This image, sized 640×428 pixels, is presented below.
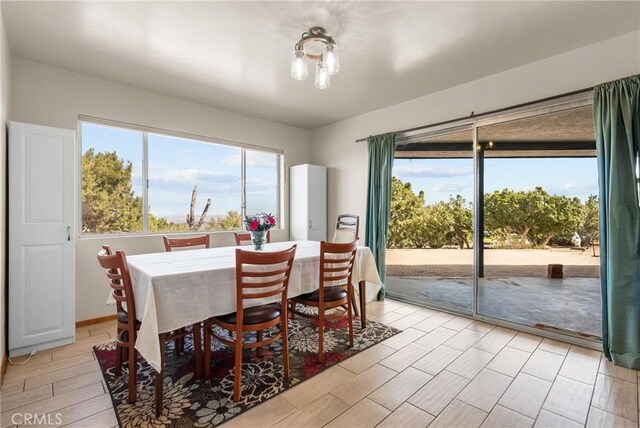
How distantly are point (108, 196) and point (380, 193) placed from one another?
3.29 metres

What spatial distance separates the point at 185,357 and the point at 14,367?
1.24 m

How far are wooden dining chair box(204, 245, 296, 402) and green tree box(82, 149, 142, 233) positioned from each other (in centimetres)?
214

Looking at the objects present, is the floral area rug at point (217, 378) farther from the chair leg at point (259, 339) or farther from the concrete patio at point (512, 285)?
the concrete patio at point (512, 285)

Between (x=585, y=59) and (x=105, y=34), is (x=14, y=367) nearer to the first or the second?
(x=105, y=34)

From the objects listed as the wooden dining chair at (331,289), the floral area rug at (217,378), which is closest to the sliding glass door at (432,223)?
the wooden dining chair at (331,289)

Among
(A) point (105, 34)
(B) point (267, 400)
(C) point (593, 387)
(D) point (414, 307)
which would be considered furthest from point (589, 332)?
(A) point (105, 34)

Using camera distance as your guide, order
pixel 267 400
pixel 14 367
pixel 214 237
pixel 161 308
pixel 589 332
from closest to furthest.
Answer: pixel 161 308 < pixel 267 400 < pixel 14 367 < pixel 589 332 < pixel 214 237

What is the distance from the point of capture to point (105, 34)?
240 cm

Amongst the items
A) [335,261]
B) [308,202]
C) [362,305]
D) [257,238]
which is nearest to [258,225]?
[257,238]

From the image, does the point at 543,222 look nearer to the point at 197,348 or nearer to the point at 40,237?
the point at 197,348

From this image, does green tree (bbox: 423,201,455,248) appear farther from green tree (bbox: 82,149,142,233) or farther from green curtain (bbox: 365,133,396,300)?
green tree (bbox: 82,149,142,233)

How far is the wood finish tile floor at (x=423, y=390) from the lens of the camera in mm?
1710

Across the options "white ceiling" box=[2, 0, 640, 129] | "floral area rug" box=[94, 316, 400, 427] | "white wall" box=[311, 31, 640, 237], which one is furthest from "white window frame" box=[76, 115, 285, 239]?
"floral area rug" box=[94, 316, 400, 427]

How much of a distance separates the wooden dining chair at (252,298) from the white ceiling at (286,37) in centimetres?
172
